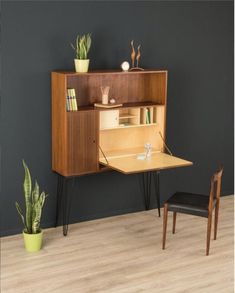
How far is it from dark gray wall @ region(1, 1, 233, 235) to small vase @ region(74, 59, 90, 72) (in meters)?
0.18

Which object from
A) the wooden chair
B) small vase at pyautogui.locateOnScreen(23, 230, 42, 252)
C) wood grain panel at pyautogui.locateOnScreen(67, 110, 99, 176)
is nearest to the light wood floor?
small vase at pyautogui.locateOnScreen(23, 230, 42, 252)

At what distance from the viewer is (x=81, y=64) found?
5059 millimetres

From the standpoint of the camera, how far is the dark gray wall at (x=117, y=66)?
16.5ft

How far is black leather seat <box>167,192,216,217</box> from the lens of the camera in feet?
15.8

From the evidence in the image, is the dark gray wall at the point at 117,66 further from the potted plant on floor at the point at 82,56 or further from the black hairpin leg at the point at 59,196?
the potted plant on floor at the point at 82,56

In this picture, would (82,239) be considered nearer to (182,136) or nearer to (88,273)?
(88,273)

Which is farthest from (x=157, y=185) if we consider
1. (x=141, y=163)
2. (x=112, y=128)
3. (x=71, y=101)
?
(x=71, y=101)

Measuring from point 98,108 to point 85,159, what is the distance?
470 millimetres

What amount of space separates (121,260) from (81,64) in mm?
1700

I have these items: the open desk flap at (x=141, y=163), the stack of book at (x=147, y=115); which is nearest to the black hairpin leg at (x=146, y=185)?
the open desk flap at (x=141, y=163)

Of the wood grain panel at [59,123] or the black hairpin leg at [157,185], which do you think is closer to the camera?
the wood grain panel at [59,123]

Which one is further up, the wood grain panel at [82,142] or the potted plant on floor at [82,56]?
the potted plant on floor at [82,56]

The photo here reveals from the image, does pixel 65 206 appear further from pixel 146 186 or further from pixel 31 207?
pixel 146 186

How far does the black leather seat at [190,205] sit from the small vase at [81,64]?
136cm
